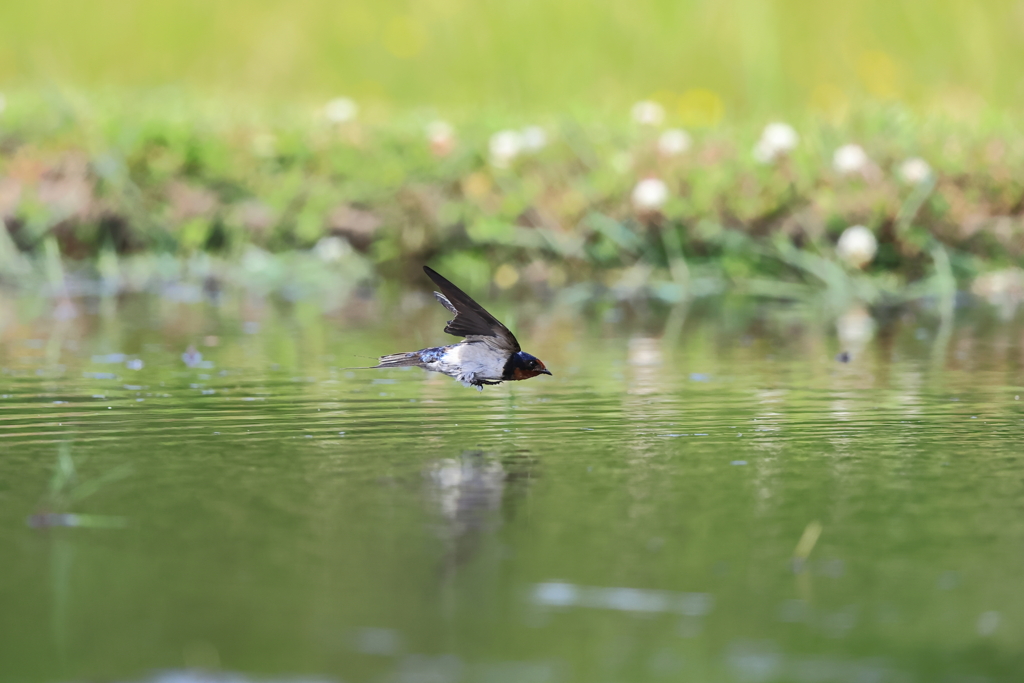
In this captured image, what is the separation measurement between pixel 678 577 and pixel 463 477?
1.16 m

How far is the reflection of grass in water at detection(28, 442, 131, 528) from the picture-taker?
3707 millimetres

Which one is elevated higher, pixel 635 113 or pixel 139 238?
pixel 635 113

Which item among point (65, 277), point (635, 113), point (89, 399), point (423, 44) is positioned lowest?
point (89, 399)

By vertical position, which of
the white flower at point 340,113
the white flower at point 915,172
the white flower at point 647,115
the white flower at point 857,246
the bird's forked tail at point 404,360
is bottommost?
the bird's forked tail at point 404,360

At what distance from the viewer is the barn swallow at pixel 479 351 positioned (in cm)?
492

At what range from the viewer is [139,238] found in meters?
11.5

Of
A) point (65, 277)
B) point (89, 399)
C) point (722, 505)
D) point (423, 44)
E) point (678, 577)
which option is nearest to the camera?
point (678, 577)

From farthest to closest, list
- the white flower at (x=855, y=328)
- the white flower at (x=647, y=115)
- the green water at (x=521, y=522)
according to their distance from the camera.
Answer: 1. the white flower at (x=647, y=115)
2. the white flower at (x=855, y=328)
3. the green water at (x=521, y=522)

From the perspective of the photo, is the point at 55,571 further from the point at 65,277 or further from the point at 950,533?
the point at 65,277

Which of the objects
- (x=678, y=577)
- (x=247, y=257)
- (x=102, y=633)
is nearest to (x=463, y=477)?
(x=678, y=577)

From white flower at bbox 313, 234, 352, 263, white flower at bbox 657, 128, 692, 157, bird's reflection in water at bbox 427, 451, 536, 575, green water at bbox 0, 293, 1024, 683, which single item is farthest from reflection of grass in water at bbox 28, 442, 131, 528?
white flower at bbox 313, 234, 352, 263

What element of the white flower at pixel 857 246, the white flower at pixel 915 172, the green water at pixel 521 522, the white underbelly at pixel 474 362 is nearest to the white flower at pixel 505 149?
the white flower at pixel 857 246

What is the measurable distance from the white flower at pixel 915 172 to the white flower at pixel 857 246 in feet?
1.47

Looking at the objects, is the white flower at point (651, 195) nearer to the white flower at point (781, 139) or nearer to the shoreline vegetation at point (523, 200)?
the shoreline vegetation at point (523, 200)
